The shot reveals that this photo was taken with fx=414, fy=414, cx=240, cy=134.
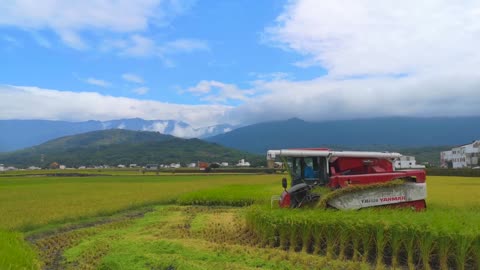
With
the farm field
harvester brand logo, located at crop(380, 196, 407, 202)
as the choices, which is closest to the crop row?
the farm field

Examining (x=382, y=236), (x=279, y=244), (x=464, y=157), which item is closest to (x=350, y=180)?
(x=279, y=244)

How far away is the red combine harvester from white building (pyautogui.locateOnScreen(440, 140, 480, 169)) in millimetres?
75703

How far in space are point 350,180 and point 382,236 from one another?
11.6 ft

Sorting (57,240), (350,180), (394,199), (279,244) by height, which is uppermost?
(350,180)

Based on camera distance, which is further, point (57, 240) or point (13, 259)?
point (57, 240)

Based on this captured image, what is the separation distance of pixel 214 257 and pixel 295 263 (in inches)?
68.6

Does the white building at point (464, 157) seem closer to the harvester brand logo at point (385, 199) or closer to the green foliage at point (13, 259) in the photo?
the harvester brand logo at point (385, 199)

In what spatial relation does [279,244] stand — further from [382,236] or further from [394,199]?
[394,199]

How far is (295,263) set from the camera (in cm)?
852

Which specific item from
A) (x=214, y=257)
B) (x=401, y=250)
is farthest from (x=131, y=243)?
(x=401, y=250)

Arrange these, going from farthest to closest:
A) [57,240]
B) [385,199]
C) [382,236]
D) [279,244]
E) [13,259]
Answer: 1. [57,240]
2. [385,199]
3. [279,244]
4. [382,236]
5. [13,259]

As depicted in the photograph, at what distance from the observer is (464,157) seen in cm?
8838

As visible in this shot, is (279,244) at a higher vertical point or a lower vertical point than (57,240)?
higher

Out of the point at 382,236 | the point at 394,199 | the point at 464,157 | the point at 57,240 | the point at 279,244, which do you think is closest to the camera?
the point at 382,236
